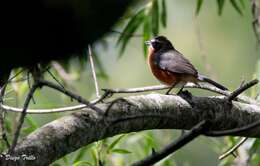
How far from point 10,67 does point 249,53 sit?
371 inches

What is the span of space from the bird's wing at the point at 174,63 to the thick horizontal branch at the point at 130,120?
2000 mm

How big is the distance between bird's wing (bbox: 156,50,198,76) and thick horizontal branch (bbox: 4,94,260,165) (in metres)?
2.00

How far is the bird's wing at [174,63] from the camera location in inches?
205

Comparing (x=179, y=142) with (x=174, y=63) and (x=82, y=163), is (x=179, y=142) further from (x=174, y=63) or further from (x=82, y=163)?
Result: (x=174, y=63)

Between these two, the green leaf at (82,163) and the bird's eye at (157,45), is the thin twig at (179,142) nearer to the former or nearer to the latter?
the green leaf at (82,163)

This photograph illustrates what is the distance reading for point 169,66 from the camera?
539cm

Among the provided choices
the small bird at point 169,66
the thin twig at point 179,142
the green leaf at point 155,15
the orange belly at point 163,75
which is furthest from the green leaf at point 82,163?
the orange belly at point 163,75

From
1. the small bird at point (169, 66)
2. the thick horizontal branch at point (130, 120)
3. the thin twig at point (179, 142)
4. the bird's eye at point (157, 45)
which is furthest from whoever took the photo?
the bird's eye at point (157, 45)

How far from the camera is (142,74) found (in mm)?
10547

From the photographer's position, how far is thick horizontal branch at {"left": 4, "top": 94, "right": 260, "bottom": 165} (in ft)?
→ 7.19

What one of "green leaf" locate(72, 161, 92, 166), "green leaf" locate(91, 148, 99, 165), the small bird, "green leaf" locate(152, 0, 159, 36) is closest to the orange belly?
the small bird

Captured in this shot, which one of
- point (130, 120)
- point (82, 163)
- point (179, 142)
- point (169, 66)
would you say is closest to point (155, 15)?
point (169, 66)

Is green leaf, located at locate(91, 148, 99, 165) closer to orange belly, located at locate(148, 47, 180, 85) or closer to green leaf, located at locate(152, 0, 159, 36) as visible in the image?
green leaf, located at locate(152, 0, 159, 36)

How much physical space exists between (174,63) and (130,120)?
2910mm
